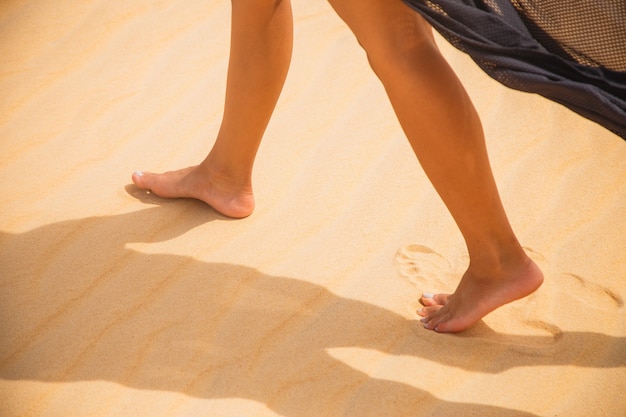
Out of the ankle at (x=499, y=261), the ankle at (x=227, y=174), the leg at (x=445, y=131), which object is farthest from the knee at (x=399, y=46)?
the ankle at (x=227, y=174)

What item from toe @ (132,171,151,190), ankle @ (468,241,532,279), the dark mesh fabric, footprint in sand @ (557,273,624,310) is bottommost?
footprint in sand @ (557,273,624,310)

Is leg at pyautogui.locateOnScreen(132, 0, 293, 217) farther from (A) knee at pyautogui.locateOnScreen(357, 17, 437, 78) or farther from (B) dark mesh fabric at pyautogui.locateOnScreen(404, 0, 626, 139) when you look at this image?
(B) dark mesh fabric at pyautogui.locateOnScreen(404, 0, 626, 139)

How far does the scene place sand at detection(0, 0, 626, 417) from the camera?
5.32ft

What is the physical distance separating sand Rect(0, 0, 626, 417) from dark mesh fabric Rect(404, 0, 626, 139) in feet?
2.38

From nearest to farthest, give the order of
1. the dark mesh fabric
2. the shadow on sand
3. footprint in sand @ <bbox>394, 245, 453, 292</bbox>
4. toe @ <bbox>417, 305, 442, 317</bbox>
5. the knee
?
the dark mesh fabric < the knee < the shadow on sand < toe @ <bbox>417, 305, 442, 317</bbox> < footprint in sand @ <bbox>394, 245, 453, 292</bbox>

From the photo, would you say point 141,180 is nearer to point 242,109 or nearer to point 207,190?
point 207,190

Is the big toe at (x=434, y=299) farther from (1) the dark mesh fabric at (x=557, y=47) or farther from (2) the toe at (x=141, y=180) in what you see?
(2) the toe at (x=141, y=180)

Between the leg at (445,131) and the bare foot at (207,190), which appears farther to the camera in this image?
the bare foot at (207,190)

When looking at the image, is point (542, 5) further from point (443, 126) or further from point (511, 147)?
point (511, 147)

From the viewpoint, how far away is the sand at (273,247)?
1.62 meters

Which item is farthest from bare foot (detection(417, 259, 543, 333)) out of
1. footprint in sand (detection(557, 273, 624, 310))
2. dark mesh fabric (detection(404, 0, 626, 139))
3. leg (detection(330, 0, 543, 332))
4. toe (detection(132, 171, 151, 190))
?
toe (detection(132, 171, 151, 190))

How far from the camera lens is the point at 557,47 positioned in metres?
1.40

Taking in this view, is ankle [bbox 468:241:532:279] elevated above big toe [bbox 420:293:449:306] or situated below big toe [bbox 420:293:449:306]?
above

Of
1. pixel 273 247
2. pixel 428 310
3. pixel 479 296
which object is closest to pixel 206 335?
pixel 273 247
